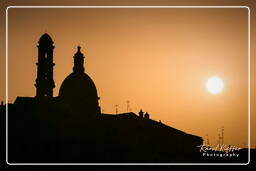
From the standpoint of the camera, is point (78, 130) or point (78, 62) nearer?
point (78, 130)

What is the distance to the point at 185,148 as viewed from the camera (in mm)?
53625

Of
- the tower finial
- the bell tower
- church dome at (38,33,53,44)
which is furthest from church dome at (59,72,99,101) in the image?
church dome at (38,33,53,44)

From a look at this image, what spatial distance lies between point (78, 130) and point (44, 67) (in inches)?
225

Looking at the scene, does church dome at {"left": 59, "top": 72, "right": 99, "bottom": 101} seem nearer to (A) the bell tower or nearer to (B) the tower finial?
(B) the tower finial

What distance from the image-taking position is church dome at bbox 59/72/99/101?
53.1 meters

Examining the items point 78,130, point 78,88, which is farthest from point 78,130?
point 78,88

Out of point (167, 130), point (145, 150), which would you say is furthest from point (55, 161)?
point (167, 130)

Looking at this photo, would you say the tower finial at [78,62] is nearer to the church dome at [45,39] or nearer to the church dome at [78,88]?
the church dome at [78,88]

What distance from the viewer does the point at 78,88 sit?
2105 inches

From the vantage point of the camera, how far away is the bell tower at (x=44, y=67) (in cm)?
4694

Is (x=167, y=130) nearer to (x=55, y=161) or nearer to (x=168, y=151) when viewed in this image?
(x=168, y=151)


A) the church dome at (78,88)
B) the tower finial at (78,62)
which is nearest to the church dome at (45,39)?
the church dome at (78,88)

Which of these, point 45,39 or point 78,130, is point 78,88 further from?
point 78,130

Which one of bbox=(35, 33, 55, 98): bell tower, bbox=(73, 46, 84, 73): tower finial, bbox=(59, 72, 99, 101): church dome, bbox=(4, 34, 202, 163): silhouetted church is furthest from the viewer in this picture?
bbox=(73, 46, 84, 73): tower finial
